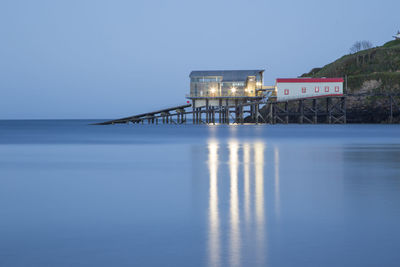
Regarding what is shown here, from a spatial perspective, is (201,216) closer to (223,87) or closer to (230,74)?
(223,87)

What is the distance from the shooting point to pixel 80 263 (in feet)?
24.8

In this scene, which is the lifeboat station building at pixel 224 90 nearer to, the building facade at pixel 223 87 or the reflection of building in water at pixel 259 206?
the building facade at pixel 223 87

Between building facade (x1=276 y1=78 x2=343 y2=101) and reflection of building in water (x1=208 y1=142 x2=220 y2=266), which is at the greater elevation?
building facade (x1=276 y1=78 x2=343 y2=101)

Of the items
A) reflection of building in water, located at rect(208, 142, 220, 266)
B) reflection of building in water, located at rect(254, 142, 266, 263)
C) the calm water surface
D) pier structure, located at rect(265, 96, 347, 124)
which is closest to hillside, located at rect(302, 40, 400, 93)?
pier structure, located at rect(265, 96, 347, 124)

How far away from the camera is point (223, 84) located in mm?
83188

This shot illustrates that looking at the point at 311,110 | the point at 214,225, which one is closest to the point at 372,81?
the point at 311,110

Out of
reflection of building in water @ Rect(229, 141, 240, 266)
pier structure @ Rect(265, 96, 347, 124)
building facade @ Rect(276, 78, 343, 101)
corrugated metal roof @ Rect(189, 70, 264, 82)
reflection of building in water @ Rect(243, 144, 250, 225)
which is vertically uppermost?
corrugated metal roof @ Rect(189, 70, 264, 82)

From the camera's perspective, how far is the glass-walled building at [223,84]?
83.1 m

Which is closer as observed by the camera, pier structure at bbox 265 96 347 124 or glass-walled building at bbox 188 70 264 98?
pier structure at bbox 265 96 347 124

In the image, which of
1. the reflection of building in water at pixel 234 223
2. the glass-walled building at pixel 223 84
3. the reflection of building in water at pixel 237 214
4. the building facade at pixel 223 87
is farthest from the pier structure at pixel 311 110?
the reflection of building in water at pixel 234 223

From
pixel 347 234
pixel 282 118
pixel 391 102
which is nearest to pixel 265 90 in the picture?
pixel 282 118

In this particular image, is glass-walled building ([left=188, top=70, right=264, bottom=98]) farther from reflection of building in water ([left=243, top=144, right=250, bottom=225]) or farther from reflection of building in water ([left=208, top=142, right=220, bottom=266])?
reflection of building in water ([left=208, top=142, right=220, bottom=266])

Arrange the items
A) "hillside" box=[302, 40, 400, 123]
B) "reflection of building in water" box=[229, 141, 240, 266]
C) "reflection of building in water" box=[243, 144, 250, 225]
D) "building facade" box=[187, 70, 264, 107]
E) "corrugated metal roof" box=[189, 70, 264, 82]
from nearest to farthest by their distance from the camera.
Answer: "reflection of building in water" box=[229, 141, 240, 266] < "reflection of building in water" box=[243, 144, 250, 225] < "building facade" box=[187, 70, 264, 107] < "corrugated metal roof" box=[189, 70, 264, 82] < "hillside" box=[302, 40, 400, 123]

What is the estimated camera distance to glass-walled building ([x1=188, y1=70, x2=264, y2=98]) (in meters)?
83.1
